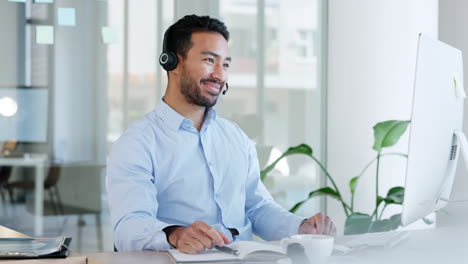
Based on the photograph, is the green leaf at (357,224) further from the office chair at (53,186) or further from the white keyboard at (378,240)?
the white keyboard at (378,240)

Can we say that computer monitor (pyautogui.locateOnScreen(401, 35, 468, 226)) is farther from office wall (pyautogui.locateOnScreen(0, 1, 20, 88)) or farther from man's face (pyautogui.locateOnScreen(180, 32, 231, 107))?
office wall (pyautogui.locateOnScreen(0, 1, 20, 88))

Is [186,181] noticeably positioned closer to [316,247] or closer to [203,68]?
[203,68]

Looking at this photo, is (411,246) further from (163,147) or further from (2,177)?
(2,177)

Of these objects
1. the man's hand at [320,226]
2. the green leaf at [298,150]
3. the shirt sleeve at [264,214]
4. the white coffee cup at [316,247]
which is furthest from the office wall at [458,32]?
the white coffee cup at [316,247]

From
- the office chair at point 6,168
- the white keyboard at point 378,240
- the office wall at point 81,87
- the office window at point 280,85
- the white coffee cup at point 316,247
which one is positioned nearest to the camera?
the white coffee cup at point 316,247

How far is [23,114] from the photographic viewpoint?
4.06 meters

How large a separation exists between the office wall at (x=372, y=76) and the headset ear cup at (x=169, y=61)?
2450 millimetres

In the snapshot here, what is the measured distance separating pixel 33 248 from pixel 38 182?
2.28 m

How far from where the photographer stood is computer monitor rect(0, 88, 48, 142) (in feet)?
13.2

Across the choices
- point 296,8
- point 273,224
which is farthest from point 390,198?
point 273,224

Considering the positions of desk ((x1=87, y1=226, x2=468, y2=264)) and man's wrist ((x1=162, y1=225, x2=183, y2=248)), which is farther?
man's wrist ((x1=162, y1=225, x2=183, y2=248))

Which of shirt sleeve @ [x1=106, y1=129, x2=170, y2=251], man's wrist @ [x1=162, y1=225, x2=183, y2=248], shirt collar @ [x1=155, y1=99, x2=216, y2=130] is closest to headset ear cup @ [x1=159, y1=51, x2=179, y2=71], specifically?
shirt collar @ [x1=155, y1=99, x2=216, y2=130]

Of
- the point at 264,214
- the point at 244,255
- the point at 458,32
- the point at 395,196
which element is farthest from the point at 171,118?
the point at 458,32

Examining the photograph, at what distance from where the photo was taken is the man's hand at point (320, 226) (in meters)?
2.10
